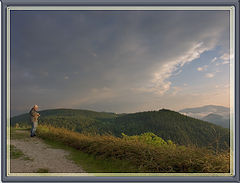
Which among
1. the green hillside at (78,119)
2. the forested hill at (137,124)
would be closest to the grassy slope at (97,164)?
the forested hill at (137,124)

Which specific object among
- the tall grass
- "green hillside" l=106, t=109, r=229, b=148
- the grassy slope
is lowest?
the grassy slope

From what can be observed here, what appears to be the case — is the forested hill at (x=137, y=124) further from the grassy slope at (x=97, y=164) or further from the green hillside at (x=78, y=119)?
the grassy slope at (x=97, y=164)

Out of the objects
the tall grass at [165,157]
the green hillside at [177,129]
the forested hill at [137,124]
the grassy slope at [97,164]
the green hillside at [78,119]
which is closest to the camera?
the tall grass at [165,157]

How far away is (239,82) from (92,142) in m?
4.19

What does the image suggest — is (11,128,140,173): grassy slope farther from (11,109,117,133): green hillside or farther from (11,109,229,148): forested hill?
(11,109,117,133): green hillside

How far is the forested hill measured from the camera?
14.9 ft

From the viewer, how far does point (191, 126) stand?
5016 mm

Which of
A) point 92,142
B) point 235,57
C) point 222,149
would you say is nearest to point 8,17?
point 92,142

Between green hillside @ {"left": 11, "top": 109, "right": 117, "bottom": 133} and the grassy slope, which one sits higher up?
green hillside @ {"left": 11, "top": 109, "right": 117, "bottom": 133}

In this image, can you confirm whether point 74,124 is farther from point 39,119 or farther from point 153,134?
point 153,134

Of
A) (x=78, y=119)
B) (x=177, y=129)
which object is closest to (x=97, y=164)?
(x=78, y=119)

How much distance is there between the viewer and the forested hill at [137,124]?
4.55 meters

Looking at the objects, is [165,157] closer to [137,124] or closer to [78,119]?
[137,124]

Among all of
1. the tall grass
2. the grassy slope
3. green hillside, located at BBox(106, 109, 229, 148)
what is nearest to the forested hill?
green hillside, located at BBox(106, 109, 229, 148)
